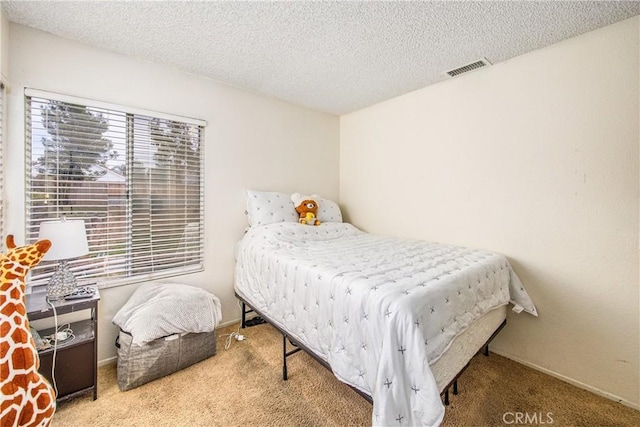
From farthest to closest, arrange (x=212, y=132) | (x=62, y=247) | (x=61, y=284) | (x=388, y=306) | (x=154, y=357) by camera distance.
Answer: (x=212, y=132)
(x=154, y=357)
(x=61, y=284)
(x=62, y=247)
(x=388, y=306)

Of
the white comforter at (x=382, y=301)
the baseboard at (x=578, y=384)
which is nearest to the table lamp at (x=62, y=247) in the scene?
the white comforter at (x=382, y=301)

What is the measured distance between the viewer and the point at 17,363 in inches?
40.7

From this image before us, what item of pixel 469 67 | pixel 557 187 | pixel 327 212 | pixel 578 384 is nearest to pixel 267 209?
pixel 327 212

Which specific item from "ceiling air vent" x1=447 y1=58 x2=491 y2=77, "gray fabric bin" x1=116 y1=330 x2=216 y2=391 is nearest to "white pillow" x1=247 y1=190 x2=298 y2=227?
"gray fabric bin" x1=116 y1=330 x2=216 y2=391

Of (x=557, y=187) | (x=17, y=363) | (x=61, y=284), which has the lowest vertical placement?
(x=17, y=363)

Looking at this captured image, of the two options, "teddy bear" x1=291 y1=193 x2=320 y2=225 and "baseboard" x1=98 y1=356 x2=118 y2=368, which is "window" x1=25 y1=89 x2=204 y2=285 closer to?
"baseboard" x1=98 y1=356 x2=118 y2=368

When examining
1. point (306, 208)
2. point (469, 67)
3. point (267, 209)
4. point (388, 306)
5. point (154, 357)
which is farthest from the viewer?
point (306, 208)

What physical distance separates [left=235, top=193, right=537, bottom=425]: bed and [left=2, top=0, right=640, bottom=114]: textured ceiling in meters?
1.47

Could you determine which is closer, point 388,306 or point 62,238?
point 388,306

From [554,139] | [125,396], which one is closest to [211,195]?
[125,396]

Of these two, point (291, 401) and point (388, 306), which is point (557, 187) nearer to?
point (388, 306)

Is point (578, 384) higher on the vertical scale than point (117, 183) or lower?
lower

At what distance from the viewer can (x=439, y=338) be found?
4.14 feet

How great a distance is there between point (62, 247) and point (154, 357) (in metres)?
0.89
